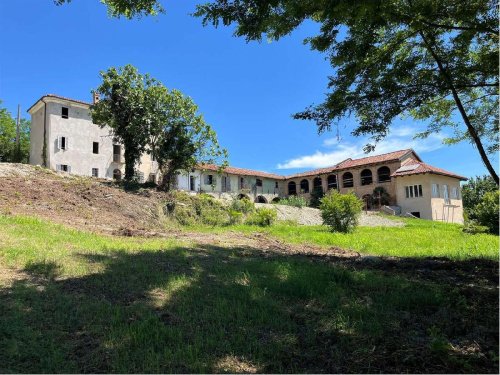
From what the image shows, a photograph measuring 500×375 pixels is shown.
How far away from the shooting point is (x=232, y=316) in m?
→ 4.57

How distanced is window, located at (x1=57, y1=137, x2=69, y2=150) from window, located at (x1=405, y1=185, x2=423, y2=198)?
110 ft

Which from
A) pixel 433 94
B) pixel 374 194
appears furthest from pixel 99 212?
pixel 374 194

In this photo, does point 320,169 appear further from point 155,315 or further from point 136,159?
point 155,315

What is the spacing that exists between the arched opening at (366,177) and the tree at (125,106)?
92.4ft

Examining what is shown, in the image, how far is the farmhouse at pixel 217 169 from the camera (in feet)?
116

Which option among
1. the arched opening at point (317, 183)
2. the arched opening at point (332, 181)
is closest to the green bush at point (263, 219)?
the arched opening at point (332, 181)

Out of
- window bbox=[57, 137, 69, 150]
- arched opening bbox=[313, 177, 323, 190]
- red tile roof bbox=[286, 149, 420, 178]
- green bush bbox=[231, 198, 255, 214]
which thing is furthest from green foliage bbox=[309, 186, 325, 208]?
window bbox=[57, 137, 69, 150]

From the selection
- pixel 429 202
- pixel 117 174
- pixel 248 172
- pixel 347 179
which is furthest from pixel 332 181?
pixel 117 174

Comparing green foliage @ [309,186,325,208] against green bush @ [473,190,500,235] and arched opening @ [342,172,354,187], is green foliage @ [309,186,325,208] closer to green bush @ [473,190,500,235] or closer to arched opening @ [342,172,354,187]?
arched opening @ [342,172,354,187]

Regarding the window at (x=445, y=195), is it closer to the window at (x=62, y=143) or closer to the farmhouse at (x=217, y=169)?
the farmhouse at (x=217, y=169)

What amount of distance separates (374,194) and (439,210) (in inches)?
251

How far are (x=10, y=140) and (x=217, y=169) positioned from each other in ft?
77.7

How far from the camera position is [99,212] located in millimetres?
15172

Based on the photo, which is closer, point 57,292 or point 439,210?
point 57,292
